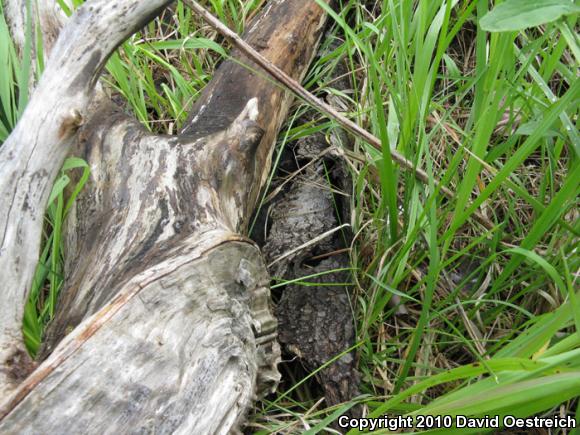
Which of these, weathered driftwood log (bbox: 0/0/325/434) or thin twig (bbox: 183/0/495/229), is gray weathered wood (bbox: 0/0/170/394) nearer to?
weathered driftwood log (bbox: 0/0/325/434)

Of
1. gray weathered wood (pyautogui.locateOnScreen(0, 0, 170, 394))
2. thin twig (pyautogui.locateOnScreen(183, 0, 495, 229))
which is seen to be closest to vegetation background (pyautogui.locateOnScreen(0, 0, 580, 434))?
thin twig (pyautogui.locateOnScreen(183, 0, 495, 229))

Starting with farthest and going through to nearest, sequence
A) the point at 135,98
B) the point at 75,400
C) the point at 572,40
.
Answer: the point at 135,98 → the point at 572,40 → the point at 75,400

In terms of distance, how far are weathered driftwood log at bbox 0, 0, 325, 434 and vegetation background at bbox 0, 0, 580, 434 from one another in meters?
0.13

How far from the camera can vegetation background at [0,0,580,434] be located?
3.64 ft

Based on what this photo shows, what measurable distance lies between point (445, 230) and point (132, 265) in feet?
2.98

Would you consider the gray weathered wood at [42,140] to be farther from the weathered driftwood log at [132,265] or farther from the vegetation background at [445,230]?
the vegetation background at [445,230]

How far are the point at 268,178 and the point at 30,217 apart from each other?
2.46 feet

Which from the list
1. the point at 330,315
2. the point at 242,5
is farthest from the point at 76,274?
the point at 242,5

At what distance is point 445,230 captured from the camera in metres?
1.71

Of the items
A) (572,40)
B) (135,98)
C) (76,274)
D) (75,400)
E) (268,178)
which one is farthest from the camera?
(135,98)

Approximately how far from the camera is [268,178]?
5.99 feet

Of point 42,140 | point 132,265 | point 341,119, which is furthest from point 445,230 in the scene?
point 42,140

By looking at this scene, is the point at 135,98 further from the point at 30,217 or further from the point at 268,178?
the point at 30,217

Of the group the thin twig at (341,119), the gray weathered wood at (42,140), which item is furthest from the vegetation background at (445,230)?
the gray weathered wood at (42,140)
